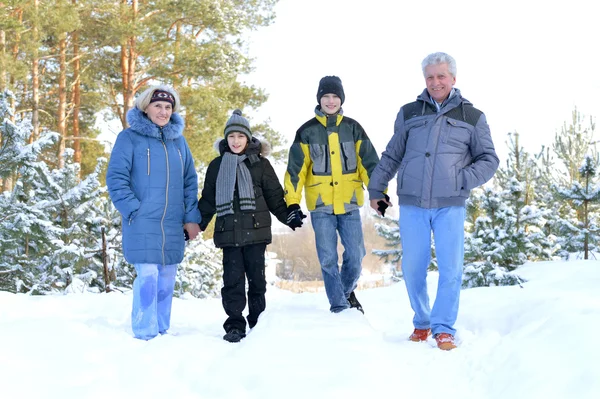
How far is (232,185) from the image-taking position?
4156 millimetres

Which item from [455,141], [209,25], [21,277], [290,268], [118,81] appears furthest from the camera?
[290,268]

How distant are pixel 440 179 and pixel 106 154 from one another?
58.8ft

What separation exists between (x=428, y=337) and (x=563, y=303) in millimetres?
995

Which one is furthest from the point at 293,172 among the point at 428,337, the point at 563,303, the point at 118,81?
the point at 118,81

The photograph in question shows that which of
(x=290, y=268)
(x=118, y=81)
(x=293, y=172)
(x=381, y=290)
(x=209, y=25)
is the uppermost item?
(x=209, y=25)

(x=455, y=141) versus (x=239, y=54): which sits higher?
(x=239, y=54)

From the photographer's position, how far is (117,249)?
7801 mm

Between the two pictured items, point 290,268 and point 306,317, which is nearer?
point 306,317

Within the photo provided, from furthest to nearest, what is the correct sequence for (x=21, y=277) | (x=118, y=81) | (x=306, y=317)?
(x=118, y=81) → (x=21, y=277) → (x=306, y=317)

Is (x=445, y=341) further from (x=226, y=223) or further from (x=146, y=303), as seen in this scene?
(x=146, y=303)

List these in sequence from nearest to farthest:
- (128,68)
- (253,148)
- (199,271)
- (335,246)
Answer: (253,148) < (335,246) < (199,271) < (128,68)

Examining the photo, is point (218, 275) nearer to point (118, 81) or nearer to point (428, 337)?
point (118, 81)

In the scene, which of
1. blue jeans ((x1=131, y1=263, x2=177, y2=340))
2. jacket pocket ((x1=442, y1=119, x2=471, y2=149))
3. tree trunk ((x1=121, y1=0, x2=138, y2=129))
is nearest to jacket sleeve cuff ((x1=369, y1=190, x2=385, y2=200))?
jacket pocket ((x1=442, y1=119, x2=471, y2=149))

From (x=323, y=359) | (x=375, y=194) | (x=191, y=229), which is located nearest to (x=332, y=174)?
(x=375, y=194)
